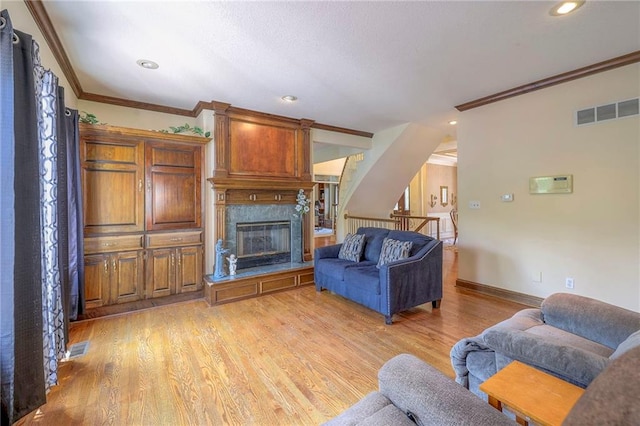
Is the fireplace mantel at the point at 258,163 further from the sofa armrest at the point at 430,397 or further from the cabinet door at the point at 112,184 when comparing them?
the sofa armrest at the point at 430,397

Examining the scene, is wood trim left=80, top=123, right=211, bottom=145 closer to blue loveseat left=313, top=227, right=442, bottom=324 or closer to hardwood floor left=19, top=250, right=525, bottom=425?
hardwood floor left=19, top=250, right=525, bottom=425

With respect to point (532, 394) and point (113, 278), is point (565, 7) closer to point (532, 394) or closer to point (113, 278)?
point (532, 394)

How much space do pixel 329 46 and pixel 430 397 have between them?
261 cm

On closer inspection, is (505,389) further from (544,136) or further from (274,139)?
(274,139)

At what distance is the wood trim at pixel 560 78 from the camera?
2.74 meters

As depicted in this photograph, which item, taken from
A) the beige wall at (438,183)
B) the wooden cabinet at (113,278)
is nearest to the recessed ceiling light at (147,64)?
the wooden cabinet at (113,278)

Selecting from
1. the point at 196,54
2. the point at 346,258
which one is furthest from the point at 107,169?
the point at 346,258

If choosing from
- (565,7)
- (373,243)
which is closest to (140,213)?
(373,243)

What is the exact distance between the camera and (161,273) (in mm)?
3547

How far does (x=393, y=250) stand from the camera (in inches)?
134

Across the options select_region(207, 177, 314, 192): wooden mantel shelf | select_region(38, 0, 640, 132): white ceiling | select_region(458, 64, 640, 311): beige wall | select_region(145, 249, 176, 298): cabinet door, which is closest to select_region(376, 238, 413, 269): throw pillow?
select_region(458, 64, 640, 311): beige wall

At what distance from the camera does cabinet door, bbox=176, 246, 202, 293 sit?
367 cm

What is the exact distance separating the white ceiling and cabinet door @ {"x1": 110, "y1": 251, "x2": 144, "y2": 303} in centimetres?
203

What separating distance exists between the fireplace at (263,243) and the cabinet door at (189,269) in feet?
2.03
